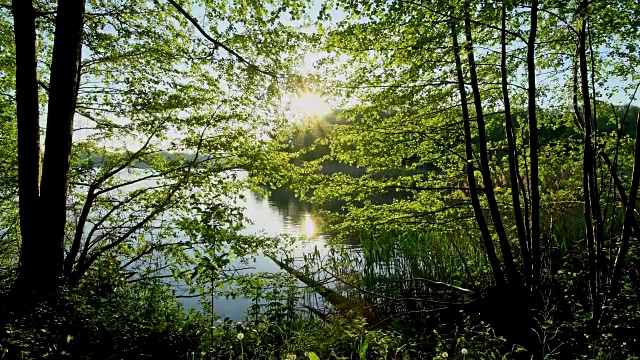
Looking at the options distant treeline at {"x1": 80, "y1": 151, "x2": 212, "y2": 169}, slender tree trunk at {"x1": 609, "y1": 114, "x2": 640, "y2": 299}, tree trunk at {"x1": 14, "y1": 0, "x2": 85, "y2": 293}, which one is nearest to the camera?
slender tree trunk at {"x1": 609, "y1": 114, "x2": 640, "y2": 299}

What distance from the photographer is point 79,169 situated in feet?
18.1

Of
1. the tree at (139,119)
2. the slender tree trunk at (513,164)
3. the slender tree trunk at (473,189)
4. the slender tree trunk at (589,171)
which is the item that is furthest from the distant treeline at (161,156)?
the slender tree trunk at (589,171)

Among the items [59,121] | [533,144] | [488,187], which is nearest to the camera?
[59,121]

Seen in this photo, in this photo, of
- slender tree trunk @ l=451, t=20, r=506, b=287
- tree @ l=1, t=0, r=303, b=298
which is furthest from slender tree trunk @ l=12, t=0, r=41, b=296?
slender tree trunk @ l=451, t=20, r=506, b=287

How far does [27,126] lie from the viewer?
14.5ft

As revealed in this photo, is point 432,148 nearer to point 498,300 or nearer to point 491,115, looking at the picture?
point 491,115

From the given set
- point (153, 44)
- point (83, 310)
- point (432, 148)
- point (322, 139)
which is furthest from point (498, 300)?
point (153, 44)

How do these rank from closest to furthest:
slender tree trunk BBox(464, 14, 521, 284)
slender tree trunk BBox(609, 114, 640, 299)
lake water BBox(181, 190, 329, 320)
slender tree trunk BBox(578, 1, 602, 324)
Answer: slender tree trunk BBox(609, 114, 640, 299), slender tree trunk BBox(578, 1, 602, 324), slender tree trunk BBox(464, 14, 521, 284), lake water BBox(181, 190, 329, 320)

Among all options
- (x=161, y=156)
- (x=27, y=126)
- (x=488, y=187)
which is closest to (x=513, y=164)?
(x=488, y=187)

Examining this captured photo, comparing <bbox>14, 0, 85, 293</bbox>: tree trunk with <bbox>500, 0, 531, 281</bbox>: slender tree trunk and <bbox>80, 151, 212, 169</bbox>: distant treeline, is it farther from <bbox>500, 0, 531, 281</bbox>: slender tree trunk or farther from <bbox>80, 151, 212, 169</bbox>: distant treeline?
<bbox>500, 0, 531, 281</bbox>: slender tree trunk

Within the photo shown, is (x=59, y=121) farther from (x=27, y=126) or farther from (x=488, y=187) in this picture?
(x=488, y=187)

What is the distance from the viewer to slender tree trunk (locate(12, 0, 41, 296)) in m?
4.30

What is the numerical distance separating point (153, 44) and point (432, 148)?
4494mm

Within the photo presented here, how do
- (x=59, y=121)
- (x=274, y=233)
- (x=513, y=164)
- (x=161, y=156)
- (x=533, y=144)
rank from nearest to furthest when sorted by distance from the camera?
(x=59, y=121)
(x=533, y=144)
(x=513, y=164)
(x=161, y=156)
(x=274, y=233)
